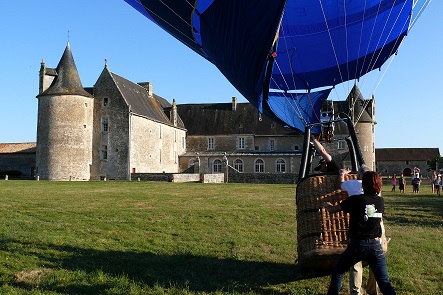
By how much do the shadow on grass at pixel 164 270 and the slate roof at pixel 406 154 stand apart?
69673mm

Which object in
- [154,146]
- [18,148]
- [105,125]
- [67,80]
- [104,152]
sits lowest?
[104,152]

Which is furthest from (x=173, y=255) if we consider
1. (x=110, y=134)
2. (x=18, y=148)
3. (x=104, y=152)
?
(x=18, y=148)

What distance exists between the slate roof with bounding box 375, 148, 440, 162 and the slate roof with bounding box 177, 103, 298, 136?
28730 mm

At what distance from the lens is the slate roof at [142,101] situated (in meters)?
40.0

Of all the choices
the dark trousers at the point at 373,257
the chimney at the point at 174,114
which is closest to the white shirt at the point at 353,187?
the dark trousers at the point at 373,257

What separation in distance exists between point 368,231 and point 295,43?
530 cm

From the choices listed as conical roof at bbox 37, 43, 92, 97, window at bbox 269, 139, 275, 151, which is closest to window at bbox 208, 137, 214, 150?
window at bbox 269, 139, 275, 151

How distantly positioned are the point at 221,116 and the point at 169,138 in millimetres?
7834

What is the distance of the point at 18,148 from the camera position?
46906 millimetres

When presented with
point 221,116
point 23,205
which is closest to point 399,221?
point 23,205

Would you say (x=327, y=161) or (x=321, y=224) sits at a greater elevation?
(x=327, y=161)

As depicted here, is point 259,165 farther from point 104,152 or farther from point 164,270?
point 164,270

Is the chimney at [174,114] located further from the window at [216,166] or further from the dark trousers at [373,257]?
the dark trousers at [373,257]

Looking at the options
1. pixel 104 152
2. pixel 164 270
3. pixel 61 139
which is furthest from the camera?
pixel 104 152
